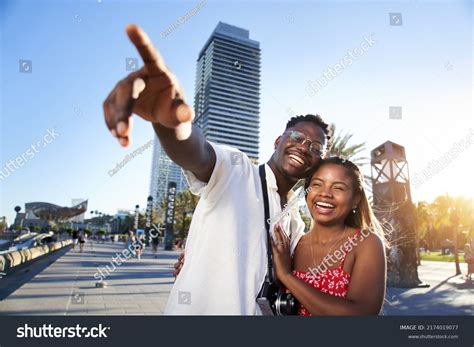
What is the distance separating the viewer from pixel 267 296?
1696 millimetres

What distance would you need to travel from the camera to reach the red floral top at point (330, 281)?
1833 mm

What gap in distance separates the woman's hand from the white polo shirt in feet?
0.26

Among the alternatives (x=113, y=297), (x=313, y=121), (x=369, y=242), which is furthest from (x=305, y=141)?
(x=113, y=297)

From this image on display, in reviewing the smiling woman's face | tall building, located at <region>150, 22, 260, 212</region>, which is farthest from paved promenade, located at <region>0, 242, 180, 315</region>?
tall building, located at <region>150, 22, 260, 212</region>

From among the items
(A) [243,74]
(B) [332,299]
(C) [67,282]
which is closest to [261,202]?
(B) [332,299]

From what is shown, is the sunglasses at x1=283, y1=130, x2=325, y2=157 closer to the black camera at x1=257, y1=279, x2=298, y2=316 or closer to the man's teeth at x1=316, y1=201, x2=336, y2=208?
the man's teeth at x1=316, y1=201, x2=336, y2=208

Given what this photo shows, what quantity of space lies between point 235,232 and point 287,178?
1.69 ft

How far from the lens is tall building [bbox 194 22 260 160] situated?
13290 mm

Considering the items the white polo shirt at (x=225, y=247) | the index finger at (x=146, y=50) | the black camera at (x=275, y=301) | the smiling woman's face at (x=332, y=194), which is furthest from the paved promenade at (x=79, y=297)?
the index finger at (x=146, y=50)

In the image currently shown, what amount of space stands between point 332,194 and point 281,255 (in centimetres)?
47

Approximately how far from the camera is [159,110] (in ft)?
4.14

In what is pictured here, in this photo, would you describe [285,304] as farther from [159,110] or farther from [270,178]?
[159,110]
